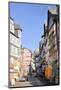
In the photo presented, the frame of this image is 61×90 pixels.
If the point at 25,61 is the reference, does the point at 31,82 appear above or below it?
below

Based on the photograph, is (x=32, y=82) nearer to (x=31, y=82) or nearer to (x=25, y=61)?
(x=31, y=82)

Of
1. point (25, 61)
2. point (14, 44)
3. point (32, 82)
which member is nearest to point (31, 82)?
point (32, 82)

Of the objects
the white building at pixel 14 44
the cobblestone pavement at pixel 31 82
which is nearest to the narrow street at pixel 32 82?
the cobblestone pavement at pixel 31 82

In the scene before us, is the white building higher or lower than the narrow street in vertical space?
higher

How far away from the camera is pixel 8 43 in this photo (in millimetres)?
2412

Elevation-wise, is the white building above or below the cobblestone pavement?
above

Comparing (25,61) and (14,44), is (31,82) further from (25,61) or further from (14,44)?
(14,44)

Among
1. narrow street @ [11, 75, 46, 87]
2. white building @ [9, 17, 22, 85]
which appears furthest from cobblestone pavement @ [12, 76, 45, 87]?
white building @ [9, 17, 22, 85]

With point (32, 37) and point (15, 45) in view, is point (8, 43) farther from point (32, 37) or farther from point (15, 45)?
point (32, 37)

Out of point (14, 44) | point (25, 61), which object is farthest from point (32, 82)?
point (14, 44)

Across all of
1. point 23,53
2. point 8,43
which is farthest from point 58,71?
point 8,43

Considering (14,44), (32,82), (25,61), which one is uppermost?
(14,44)

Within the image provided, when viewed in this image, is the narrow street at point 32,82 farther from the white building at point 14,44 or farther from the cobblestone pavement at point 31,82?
the white building at point 14,44

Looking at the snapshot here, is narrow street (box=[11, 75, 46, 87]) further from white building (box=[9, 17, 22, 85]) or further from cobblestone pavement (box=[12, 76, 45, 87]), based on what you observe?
white building (box=[9, 17, 22, 85])
